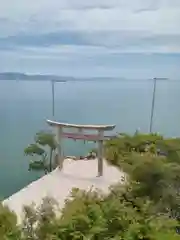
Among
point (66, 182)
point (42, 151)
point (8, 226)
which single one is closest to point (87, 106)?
point (42, 151)

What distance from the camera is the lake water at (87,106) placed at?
18.7 ft

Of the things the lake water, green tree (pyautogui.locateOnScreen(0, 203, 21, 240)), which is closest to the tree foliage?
green tree (pyautogui.locateOnScreen(0, 203, 21, 240))

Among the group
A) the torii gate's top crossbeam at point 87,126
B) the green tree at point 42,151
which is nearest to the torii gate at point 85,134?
the torii gate's top crossbeam at point 87,126

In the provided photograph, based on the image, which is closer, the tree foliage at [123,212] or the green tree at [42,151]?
the tree foliage at [123,212]

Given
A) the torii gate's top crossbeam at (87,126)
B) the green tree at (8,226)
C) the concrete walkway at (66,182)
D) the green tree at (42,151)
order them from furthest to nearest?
the green tree at (42,151)
the torii gate's top crossbeam at (87,126)
the concrete walkway at (66,182)
the green tree at (8,226)

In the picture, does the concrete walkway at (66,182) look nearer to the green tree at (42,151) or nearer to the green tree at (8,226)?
the green tree at (42,151)

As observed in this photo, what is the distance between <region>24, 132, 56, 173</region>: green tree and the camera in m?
4.77

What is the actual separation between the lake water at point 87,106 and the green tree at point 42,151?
0.59 meters

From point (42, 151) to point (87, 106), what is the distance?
1.25 meters

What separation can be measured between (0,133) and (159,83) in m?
2.23

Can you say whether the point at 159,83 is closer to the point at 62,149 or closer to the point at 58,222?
the point at 62,149

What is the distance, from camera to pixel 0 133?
5.81m

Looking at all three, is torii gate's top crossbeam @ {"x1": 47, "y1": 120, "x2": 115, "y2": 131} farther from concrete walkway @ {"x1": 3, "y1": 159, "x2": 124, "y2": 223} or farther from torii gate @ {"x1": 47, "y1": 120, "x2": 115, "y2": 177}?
concrete walkway @ {"x1": 3, "y1": 159, "x2": 124, "y2": 223}

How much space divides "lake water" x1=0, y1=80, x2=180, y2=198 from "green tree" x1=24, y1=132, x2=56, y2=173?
59 cm
